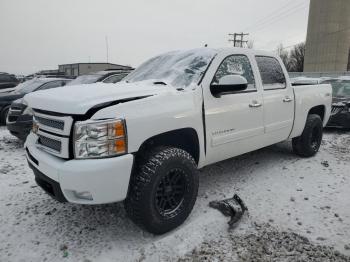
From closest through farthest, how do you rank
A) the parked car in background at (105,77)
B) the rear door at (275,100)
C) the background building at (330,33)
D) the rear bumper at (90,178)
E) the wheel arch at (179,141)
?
the rear bumper at (90,178) < the wheel arch at (179,141) < the rear door at (275,100) < the parked car in background at (105,77) < the background building at (330,33)

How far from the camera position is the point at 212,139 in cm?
357

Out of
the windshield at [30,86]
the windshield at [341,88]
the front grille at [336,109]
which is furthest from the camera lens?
the windshield at [341,88]

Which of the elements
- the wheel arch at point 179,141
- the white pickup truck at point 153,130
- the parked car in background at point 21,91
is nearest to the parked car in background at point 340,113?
the white pickup truck at point 153,130

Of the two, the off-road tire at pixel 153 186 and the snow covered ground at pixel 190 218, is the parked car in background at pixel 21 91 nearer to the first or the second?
the snow covered ground at pixel 190 218

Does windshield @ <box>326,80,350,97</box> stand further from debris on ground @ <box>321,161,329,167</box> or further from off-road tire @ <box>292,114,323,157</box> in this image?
debris on ground @ <box>321,161,329,167</box>

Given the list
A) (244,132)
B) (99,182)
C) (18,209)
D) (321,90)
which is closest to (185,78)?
(244,132)

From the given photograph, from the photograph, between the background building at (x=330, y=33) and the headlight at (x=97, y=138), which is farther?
the background building at (x=330, y=33)

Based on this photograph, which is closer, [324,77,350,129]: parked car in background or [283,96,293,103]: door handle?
[283,96,293,103]: door handle

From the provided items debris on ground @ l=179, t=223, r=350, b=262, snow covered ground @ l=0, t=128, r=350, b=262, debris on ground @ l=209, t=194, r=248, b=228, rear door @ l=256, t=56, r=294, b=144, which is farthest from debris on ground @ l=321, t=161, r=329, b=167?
debris on ground @ l=179, t=223, r=350, b=262

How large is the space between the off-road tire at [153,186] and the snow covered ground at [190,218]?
17 cm

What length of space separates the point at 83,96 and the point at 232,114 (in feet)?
5.76

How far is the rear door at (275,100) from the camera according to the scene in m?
4.41

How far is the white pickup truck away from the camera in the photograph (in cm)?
266

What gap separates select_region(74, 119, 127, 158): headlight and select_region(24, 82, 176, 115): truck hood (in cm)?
14
